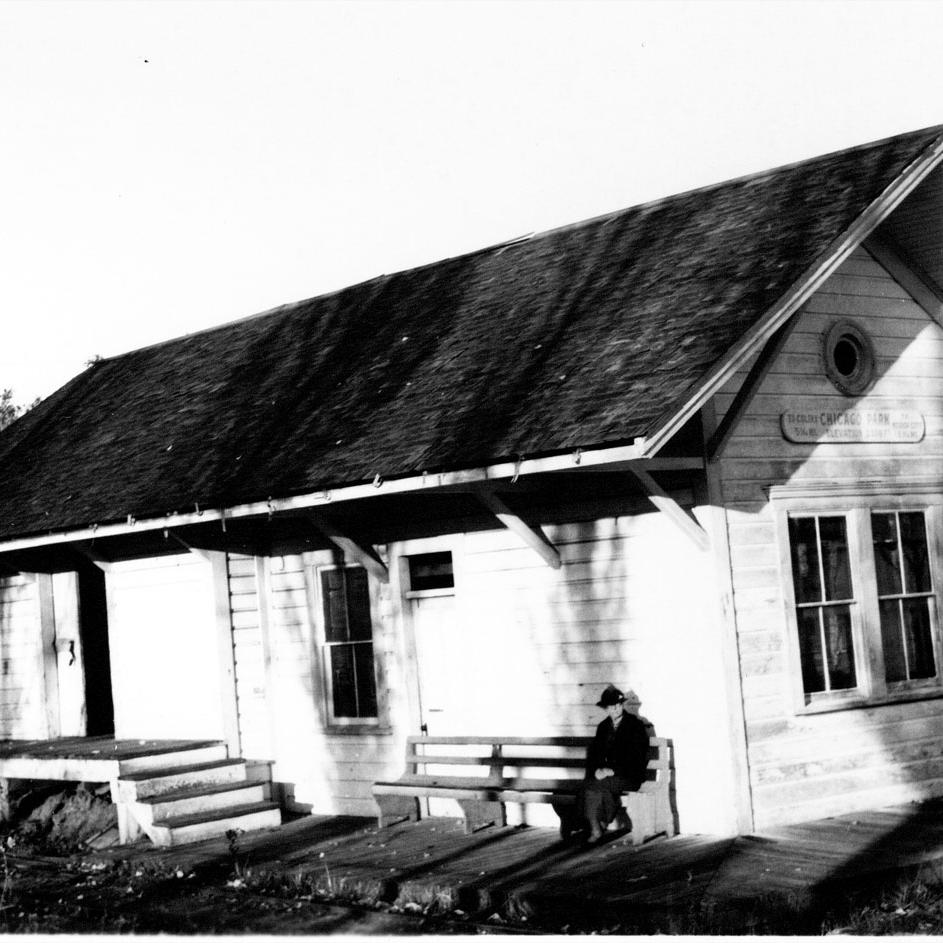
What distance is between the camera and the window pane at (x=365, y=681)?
1502cm

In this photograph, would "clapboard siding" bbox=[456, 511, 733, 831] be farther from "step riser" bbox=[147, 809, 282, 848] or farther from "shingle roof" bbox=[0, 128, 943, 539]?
"step riser" bbox=[147, 809, 282, 848]

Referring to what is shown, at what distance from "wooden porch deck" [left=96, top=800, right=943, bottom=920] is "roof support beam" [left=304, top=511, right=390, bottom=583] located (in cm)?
241

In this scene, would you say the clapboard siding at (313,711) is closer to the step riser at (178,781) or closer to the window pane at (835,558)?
the step riser at (178,781)

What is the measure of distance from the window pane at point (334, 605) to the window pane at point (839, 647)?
15.8ft

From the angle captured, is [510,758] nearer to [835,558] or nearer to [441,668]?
[441,668]

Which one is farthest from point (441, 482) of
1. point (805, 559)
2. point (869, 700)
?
point (869, 700)

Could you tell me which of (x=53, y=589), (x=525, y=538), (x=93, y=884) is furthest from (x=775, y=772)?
(x=53, y=589)

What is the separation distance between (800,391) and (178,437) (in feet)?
24.7

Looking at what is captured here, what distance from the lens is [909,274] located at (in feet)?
46.0

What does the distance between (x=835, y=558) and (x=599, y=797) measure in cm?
293

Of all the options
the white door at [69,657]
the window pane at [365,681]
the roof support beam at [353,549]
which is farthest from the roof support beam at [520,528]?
the white door at [69,657]

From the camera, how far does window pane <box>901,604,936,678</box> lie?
532 inches

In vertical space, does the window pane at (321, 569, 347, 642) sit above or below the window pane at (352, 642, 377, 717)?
above

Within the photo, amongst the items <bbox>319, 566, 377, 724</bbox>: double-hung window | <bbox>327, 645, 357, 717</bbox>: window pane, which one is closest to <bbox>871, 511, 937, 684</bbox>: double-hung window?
<bbox>319, 566, 377, 724</bbox>: double-hung window
